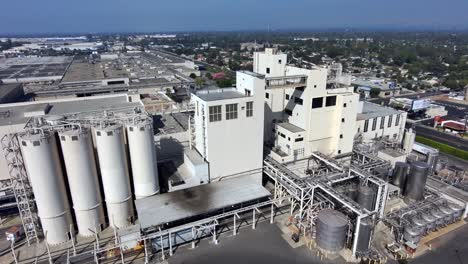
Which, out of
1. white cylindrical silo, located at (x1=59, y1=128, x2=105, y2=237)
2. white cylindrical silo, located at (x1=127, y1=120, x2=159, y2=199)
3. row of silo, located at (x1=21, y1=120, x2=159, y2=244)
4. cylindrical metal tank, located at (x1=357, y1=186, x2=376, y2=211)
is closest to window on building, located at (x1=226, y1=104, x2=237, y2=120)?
white cylindrical silo, located at (x1=127, y1=120, x2=159, y2=199)

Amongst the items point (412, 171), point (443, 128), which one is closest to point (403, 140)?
point (412, 171)

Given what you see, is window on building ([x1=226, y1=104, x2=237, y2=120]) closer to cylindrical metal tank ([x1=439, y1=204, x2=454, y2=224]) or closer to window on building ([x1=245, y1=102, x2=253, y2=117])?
window on building ([x1=245, y1=102, x2=253, y2=117])

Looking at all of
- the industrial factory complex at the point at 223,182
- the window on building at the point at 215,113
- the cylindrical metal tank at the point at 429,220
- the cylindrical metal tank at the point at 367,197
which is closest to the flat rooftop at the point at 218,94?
the industrial factory complex at the point at 223,182

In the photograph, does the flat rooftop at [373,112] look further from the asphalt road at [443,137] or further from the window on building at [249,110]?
the window on building at [249,110]

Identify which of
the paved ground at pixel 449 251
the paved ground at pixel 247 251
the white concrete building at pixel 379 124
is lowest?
the paved ground at pixel 449 251

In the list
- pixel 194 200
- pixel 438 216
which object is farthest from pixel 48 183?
pixel 438 216

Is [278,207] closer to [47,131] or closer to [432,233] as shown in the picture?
[432,233]
